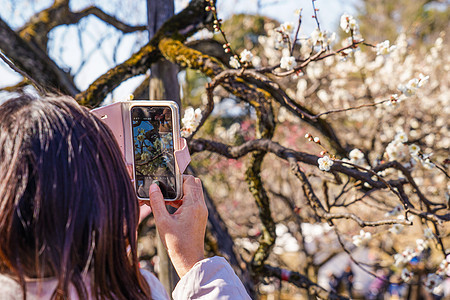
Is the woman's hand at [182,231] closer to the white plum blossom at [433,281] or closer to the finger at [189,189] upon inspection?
the finger at [189,189]

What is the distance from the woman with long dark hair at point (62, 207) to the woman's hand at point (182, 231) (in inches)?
5.3

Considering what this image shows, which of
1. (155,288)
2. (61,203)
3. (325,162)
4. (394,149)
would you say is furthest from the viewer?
(394,149)

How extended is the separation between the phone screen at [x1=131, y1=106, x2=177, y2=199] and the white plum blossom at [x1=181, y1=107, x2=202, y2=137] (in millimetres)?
744

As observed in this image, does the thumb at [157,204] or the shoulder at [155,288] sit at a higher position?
the thumb at [157,204]

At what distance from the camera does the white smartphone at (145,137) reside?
1309mm

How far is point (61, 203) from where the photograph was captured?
787 mm

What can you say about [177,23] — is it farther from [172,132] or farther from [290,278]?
[290,278]

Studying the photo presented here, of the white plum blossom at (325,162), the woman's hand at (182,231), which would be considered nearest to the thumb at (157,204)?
the woman's hand at (182,231)

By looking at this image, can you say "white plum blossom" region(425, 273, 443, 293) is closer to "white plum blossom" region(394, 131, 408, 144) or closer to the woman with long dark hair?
"white plum blossom" region(394, 131, 408, 144)

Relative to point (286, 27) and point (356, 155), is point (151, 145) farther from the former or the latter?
point (356, 155)

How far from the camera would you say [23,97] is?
878mm

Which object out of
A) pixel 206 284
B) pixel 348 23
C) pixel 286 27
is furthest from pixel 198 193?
pixel 348 23

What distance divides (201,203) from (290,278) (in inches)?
69.6

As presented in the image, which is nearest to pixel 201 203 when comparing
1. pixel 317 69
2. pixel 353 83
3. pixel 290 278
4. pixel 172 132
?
pixel 172 132
